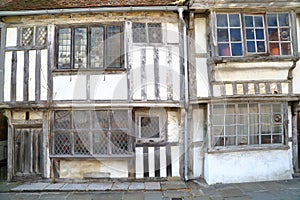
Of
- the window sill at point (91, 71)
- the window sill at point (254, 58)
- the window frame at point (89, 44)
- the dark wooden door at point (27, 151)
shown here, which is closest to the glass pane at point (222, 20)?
the window sill at point (254, 58)

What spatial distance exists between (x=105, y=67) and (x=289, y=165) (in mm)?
5983

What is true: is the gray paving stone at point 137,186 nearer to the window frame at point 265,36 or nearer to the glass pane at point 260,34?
the window frame at point 265,36

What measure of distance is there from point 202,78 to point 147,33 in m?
2.03

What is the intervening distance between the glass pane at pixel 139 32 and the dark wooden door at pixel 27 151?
12.8 feet

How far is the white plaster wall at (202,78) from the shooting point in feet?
20.0

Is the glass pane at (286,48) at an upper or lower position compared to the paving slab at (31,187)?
upper

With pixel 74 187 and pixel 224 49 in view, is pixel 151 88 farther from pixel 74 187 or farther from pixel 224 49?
pixel 74 187

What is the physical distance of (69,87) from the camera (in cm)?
610

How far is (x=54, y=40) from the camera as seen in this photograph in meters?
6.21

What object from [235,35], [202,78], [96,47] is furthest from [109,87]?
[235,35]

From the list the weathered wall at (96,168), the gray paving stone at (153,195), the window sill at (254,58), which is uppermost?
the window sill at (254,58)

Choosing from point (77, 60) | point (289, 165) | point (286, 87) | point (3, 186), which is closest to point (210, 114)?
point (286, 87)

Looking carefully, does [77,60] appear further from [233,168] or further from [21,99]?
[233,168]

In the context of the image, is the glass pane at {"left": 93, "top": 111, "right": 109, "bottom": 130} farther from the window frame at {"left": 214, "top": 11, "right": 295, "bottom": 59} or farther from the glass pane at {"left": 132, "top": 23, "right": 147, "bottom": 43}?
the window frame at {"left": 214, "top": 11, "right": 295, "bottom": 59}
